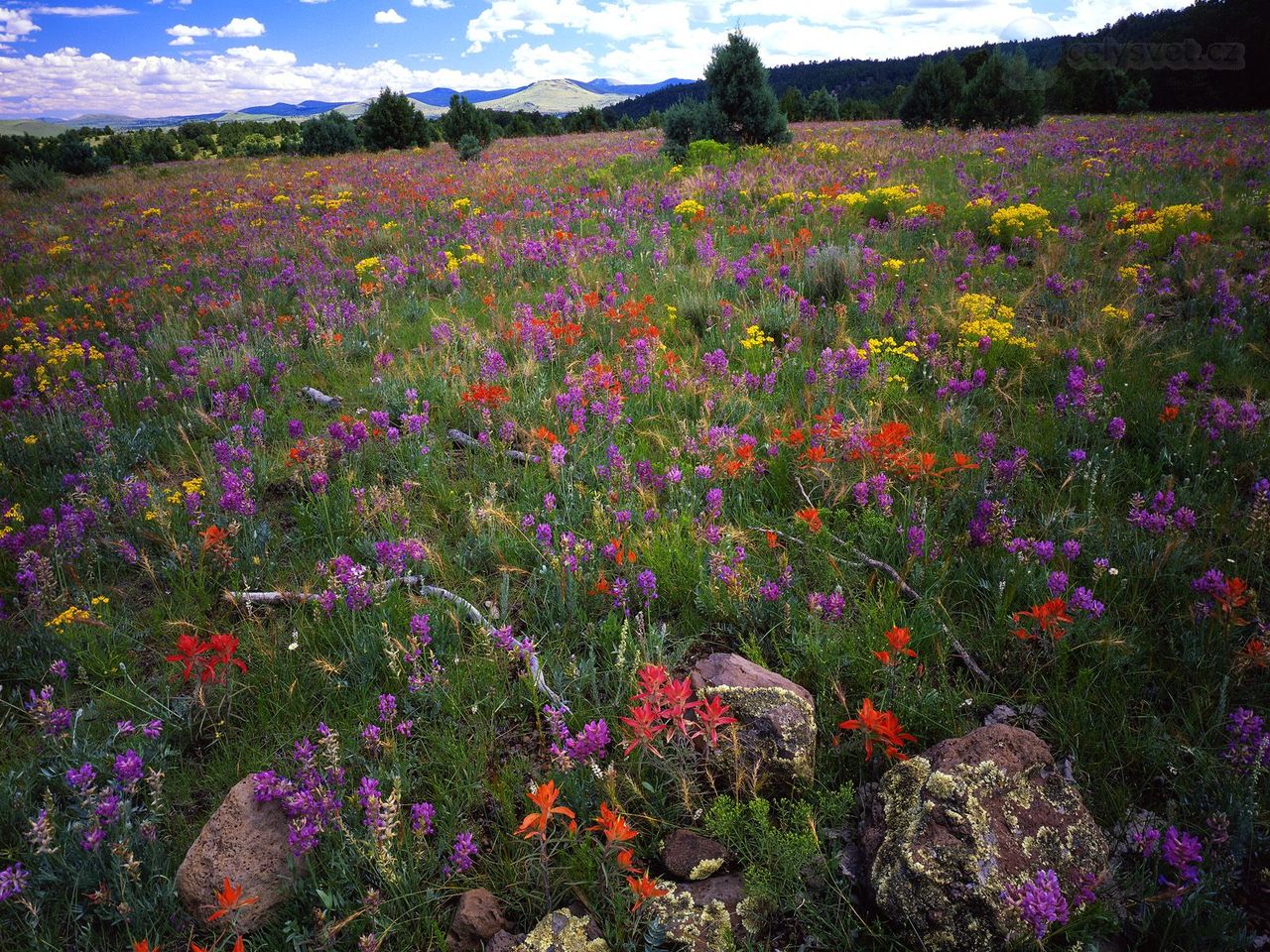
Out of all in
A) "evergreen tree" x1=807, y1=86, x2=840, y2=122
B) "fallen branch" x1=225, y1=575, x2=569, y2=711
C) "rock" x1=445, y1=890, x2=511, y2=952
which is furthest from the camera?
"evergreen tree" x1=807, y1=86, x2=840, y2=122

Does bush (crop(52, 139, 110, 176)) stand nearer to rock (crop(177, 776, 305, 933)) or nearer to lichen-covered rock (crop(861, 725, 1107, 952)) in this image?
rock (crop(177, 776, 305, 933))

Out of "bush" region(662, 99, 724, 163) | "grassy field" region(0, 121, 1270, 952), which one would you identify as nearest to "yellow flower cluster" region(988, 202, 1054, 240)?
"grassy field" region(0, 121, 1270, 952)

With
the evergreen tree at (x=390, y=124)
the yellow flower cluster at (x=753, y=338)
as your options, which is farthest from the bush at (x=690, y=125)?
the evergreen tree at (x=390, y=124)

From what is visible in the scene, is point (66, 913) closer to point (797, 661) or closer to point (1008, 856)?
point (797, 661)

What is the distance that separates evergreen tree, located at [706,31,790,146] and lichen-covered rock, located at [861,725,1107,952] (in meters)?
17.3

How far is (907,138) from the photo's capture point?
57.5ft

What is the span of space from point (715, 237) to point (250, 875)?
29.6 ft

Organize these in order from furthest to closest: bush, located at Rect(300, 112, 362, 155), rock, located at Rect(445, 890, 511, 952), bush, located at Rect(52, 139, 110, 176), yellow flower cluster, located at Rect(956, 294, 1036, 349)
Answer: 1. bush, located at Rect(300, 112, 362, 155)
2. bush, located at Rect(52, 139, 110, 176)
3. yellow flower cluster, located at Rect(956, 294, 1036, 349)
4. rock, located at Rect(445, 890, 511, 952)

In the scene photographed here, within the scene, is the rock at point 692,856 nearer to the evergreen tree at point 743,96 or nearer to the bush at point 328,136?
the evergreen tree at point 743,96

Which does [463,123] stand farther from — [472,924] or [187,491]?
[472,924]

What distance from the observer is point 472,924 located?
198cm

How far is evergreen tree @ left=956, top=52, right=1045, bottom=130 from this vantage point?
19281 mm

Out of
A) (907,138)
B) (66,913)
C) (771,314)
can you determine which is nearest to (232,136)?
(907,138)

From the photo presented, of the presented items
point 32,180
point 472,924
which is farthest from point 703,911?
point 32,180
